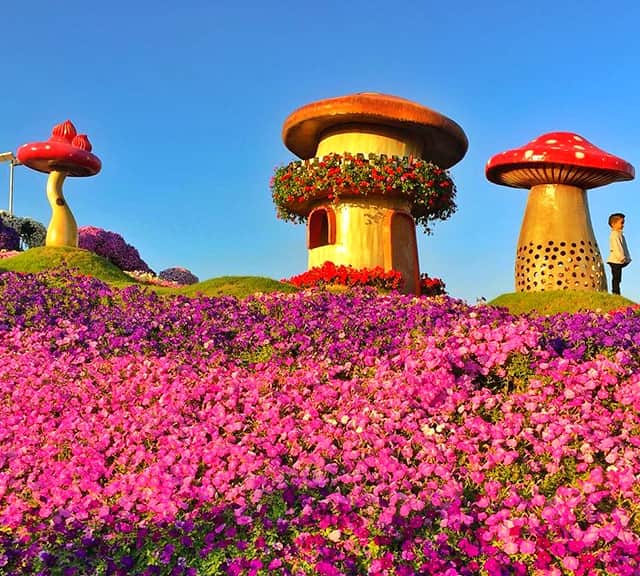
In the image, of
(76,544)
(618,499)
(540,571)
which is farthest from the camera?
(618,499)

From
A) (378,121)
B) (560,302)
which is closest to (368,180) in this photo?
(378,121)

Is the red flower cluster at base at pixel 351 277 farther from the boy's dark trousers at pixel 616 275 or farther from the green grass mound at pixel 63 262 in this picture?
the boy's dark trousers at pixel 616 275

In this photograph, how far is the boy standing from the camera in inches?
720

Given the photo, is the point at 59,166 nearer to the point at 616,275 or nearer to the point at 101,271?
the point at 101,271

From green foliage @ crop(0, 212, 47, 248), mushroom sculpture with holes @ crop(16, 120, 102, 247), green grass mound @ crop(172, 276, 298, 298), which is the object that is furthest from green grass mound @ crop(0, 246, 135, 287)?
green foliage @ crop(0, 212, 47, 248)

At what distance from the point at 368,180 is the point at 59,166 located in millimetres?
10856

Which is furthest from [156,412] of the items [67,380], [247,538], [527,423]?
[527,423]

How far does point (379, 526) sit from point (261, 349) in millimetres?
4031

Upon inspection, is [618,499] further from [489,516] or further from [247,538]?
[247,538]

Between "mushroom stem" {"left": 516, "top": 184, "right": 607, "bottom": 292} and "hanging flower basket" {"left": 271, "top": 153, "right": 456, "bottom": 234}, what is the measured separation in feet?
7.79

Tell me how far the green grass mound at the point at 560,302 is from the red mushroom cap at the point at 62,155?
46.0ft

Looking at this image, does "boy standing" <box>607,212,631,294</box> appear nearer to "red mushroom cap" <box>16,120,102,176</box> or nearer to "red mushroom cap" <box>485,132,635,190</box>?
"red mushroom cap" <box>485,132,635,190</box>

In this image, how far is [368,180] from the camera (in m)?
17.3

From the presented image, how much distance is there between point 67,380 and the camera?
7.72m
